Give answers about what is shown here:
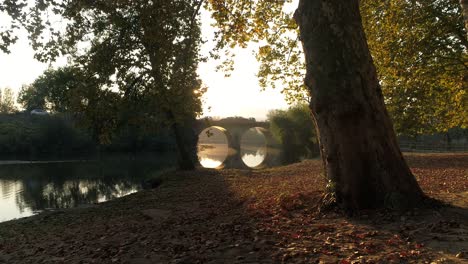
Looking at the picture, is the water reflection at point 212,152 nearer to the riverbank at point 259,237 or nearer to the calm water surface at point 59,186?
the calm water surface at point 59,186

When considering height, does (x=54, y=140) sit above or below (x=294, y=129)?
above

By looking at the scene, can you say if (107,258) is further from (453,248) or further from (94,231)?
(453,248)

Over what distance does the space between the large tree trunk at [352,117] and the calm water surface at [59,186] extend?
693 inches

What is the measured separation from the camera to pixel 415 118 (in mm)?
21125

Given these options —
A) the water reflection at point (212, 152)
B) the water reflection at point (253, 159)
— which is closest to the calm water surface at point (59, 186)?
the water reflection at point (212, 152)

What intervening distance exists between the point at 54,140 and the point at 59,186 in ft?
129

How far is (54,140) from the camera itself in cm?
6569

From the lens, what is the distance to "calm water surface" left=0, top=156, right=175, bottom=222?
74.3 ft

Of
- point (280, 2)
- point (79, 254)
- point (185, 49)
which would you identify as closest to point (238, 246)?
point (79, 254)

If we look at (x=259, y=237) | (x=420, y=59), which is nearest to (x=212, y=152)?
(x=420, y=59)

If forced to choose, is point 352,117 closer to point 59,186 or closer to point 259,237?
point 259,237

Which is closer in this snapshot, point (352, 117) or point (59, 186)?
point (352, 117)

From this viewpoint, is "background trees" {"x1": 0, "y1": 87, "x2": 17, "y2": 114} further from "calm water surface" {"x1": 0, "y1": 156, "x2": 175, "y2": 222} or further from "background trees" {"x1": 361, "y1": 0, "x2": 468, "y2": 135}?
"background trees" {"x1": 361, "y1": 0, "x2": 468, "y2": 135}

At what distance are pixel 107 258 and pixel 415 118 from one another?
1901cm
